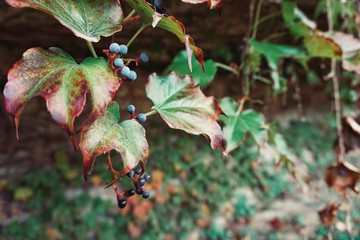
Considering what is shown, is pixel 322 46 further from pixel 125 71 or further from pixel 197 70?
pixel 125 71

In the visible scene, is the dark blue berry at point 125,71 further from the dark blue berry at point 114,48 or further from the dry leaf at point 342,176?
the dry leaf at point 342,176

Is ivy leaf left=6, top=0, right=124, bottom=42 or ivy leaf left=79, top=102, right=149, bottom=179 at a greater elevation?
ivy leaf left=6, top=0, right=124, bottom=42

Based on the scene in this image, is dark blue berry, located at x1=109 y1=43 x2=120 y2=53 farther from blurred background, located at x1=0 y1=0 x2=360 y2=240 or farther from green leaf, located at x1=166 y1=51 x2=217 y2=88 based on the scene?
blurred background, located at x1=0 y1=0 x2=360 y2=240

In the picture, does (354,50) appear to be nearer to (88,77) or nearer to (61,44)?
(88,77)

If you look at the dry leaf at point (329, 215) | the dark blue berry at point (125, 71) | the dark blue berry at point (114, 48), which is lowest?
the dry leaf at point (329, 215)

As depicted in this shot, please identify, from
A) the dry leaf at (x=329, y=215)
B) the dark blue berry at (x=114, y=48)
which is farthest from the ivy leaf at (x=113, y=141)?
the dry leaf at (x=329, y=215)

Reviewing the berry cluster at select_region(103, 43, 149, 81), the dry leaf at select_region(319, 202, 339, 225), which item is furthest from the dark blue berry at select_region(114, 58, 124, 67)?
the dry leaf at select_region(319, 202, 339, 225)

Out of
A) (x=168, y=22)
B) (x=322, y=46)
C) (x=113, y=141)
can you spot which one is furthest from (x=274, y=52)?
(x=113, y=141)
